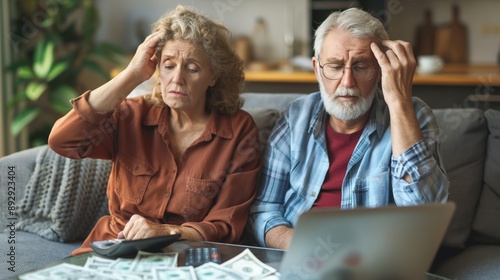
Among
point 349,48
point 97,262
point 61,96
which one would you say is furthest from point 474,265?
point 61,96

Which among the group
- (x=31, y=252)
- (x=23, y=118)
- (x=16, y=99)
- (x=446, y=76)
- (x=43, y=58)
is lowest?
(x=31, y=252)

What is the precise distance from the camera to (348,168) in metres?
2.02

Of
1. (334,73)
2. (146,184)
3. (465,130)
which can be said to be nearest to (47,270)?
(146,184)

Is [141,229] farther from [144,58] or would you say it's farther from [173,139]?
[144,58]

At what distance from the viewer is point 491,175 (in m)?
2.28

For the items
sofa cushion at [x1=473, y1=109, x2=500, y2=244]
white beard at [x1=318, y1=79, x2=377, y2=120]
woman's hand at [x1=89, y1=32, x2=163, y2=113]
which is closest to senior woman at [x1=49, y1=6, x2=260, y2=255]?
woman's hand at [x1=89, y1=32, x2=163, y2=113]

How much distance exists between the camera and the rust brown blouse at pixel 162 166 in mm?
2029

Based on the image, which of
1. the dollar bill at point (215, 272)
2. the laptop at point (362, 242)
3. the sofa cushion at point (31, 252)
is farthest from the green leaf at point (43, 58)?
the laptop at point (362, 242)

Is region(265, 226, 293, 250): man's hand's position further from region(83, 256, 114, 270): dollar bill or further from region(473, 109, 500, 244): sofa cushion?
region(473, 109, 500, 244): sofa cushion

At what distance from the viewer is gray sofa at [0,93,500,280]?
2.24m

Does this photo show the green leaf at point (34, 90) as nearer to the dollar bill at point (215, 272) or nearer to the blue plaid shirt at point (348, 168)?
the blue plaid shirt at point (348, 168)

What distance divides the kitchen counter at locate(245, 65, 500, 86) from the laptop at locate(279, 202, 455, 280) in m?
2.69

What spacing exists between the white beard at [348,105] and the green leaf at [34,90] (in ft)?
8.56

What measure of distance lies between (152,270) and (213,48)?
2.61 ft
